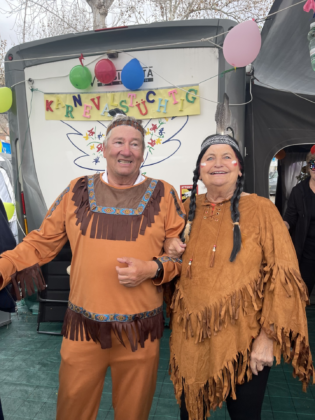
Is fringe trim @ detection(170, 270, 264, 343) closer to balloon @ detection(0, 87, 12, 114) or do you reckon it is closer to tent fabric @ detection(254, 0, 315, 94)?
tent fabric @ detection(254, 0, 315, 94)

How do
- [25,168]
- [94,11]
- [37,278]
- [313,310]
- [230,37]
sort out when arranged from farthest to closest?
[94,11], [313,310], [25,168], [230,37], [37,278]

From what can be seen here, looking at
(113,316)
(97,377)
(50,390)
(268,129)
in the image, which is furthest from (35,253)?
(268,129)

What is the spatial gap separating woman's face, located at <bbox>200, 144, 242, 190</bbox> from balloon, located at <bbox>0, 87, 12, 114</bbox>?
8.64 feet

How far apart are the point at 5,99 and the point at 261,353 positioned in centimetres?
334

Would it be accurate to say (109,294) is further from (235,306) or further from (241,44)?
(241,44)

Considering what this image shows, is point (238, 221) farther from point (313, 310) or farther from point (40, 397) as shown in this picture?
point (313, 310)

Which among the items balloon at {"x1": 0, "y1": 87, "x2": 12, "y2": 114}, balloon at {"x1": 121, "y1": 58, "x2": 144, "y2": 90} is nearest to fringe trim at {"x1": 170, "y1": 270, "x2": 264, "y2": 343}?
balloon at {"x1": 121, "y1": 58, "x2": 144, "y2": 90}

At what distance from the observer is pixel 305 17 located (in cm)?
292

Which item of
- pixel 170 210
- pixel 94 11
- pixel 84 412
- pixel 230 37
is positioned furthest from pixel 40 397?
pixel 94 11

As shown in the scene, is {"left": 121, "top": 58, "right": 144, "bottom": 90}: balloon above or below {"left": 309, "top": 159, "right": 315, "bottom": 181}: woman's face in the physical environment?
above

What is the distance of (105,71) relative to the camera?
10.3 feet

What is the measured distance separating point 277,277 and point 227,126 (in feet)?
5.92

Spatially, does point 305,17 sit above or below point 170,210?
above

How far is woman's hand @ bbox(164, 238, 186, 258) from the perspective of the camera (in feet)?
5.61
